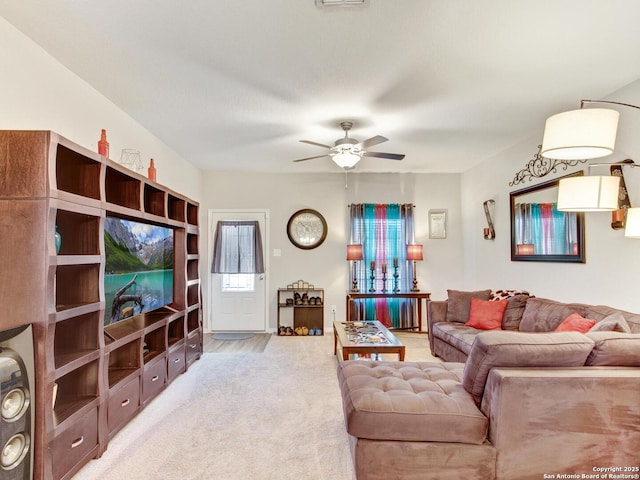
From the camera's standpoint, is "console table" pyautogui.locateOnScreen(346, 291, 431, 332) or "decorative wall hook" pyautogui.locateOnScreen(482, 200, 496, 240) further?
"console table" pyautogui.locateOnScreen(346, 291, 431, 332)

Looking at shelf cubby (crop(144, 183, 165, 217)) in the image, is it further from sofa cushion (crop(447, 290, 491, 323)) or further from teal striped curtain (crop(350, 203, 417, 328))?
sofa cushion (crop(447, 290, 491, 323))

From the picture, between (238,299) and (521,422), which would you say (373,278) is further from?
(521,422)

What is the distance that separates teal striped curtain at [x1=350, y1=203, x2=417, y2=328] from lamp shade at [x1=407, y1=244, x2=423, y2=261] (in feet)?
0.66

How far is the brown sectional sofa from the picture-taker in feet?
5.55

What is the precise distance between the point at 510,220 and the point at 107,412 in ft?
15.1

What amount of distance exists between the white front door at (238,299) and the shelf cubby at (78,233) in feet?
11.3

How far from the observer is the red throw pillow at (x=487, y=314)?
12.3ft

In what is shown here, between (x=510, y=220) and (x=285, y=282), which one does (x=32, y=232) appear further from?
(x=510, y=220)

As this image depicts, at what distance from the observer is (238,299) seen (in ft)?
18.4

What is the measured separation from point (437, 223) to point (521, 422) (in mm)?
4405

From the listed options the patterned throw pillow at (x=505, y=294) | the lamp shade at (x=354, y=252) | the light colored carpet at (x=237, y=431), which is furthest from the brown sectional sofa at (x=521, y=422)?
the lamp shade at (x=354, y=252)

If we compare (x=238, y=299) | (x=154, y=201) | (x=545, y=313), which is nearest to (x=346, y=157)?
(x=154, y=201)

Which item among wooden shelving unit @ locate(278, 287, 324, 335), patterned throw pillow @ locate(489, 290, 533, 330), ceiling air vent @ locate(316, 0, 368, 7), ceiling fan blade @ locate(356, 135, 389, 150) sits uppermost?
ceiling air vent @ locate(316, 0, 368, 7)

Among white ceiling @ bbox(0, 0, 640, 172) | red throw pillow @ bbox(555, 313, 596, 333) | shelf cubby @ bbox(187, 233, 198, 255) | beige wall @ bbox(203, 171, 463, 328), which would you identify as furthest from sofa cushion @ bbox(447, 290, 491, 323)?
shelf cubby @ bbox(187, 233, 198, 255)
